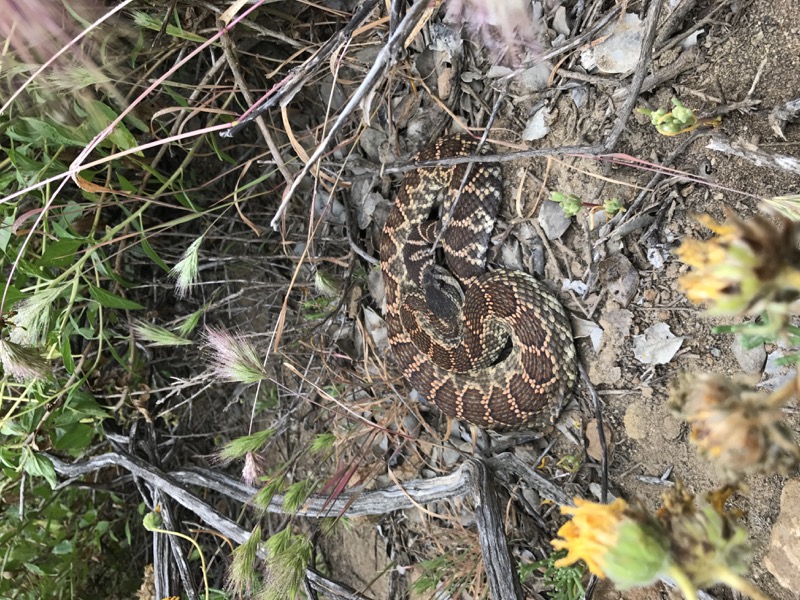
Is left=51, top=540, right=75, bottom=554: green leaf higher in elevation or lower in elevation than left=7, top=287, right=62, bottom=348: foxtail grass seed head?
lower

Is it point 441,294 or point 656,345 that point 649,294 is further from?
point 441,294

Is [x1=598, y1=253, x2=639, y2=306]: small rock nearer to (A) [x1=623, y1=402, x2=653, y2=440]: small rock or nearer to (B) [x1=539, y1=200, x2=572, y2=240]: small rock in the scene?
(B) [x1=539, y1=200, x2=572, y2=240]: small rock

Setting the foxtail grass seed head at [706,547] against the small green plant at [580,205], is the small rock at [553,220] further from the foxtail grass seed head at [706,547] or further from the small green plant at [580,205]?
the foxtail grass seed head at [706,547]

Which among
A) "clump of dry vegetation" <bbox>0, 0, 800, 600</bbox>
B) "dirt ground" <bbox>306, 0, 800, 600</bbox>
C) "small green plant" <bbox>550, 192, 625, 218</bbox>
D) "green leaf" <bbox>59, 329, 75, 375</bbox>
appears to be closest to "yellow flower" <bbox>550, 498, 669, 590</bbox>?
"clump of dry vegetation" <bbox>0, 0, 800, 600</bbox>

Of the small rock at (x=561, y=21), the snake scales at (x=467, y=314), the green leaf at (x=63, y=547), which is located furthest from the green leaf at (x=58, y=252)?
the small rock at (x=561, y=21)

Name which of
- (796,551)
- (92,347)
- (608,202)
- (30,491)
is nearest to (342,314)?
(92,347)

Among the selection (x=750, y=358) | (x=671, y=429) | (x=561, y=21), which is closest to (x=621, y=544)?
(x=750, y=358)
